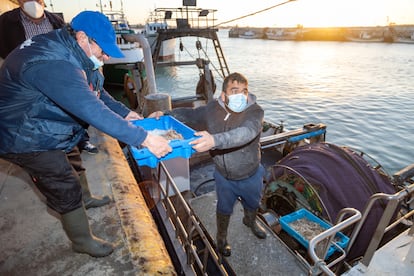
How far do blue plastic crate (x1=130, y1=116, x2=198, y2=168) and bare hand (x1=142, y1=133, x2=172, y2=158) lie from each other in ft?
0.78

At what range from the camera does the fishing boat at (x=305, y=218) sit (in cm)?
313

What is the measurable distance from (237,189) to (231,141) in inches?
42.6

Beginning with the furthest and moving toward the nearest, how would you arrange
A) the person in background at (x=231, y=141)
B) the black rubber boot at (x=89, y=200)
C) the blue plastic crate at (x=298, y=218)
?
the blue plastic crate at (x=298, y=218), the black rubber boot at (x=89, y=200), the person in background at (x=231, y=141)

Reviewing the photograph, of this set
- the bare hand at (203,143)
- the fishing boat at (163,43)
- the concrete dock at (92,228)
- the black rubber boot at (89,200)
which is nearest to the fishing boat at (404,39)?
the fishing boat at (163,43)

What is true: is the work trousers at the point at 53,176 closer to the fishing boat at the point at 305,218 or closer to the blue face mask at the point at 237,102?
the fishing boat at the point at 305,218

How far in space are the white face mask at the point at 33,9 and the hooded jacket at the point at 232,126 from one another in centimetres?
283

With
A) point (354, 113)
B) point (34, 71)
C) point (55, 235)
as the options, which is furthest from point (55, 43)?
point (354, 113)

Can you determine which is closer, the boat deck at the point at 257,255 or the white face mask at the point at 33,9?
the boat deck at the point at 257,255

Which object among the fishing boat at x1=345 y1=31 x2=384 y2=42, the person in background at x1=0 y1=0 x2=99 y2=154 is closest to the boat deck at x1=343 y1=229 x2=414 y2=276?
the person in background at x1=0 y1=0 x2=99 y2=154

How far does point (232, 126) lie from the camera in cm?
316

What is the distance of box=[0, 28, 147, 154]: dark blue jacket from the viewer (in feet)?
5.74

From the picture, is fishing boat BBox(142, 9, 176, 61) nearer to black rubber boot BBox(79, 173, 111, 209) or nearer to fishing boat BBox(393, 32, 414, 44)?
black rubber boot BBox(79, 173, 111, 209)

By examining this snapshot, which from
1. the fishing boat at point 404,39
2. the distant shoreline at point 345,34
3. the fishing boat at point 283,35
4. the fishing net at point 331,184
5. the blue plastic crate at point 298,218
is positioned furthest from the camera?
the fishing boat at point 283,35

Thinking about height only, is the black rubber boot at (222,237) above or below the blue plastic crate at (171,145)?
below
